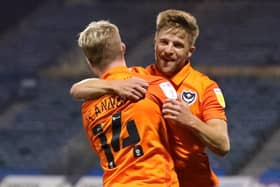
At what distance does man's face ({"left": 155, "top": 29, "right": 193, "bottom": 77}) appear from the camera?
155 inches

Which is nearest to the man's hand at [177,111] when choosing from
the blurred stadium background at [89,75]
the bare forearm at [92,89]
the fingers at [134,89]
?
the fingers at [134,89]

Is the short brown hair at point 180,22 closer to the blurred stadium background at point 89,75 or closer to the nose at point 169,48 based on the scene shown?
the nose at point 169,48

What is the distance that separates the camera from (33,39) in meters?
18.6

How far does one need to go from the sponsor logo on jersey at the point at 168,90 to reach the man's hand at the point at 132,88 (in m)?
0.07

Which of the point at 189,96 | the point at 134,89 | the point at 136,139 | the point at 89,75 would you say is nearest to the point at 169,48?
the point at 189,96

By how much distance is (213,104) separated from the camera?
388 cm

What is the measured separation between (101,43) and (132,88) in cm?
23

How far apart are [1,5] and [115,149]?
588 inches

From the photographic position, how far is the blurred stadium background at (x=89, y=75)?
483 inches

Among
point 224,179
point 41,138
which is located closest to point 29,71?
point 41,138

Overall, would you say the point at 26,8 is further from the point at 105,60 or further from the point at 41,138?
the point at 105,60

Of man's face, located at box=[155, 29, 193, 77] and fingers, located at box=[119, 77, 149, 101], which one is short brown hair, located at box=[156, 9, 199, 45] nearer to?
man's face, located at box=[155, 29, 193, 77]

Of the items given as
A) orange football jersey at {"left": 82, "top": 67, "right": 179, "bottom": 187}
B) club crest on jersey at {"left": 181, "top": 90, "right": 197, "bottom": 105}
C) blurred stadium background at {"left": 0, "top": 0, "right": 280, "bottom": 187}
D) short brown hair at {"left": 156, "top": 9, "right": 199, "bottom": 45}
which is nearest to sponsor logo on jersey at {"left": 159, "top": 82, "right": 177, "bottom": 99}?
orange football jersey at {"left": 82, "top": 67, "right": 179, "bottom": 187}

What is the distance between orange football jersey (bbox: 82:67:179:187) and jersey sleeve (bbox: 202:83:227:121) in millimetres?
194
